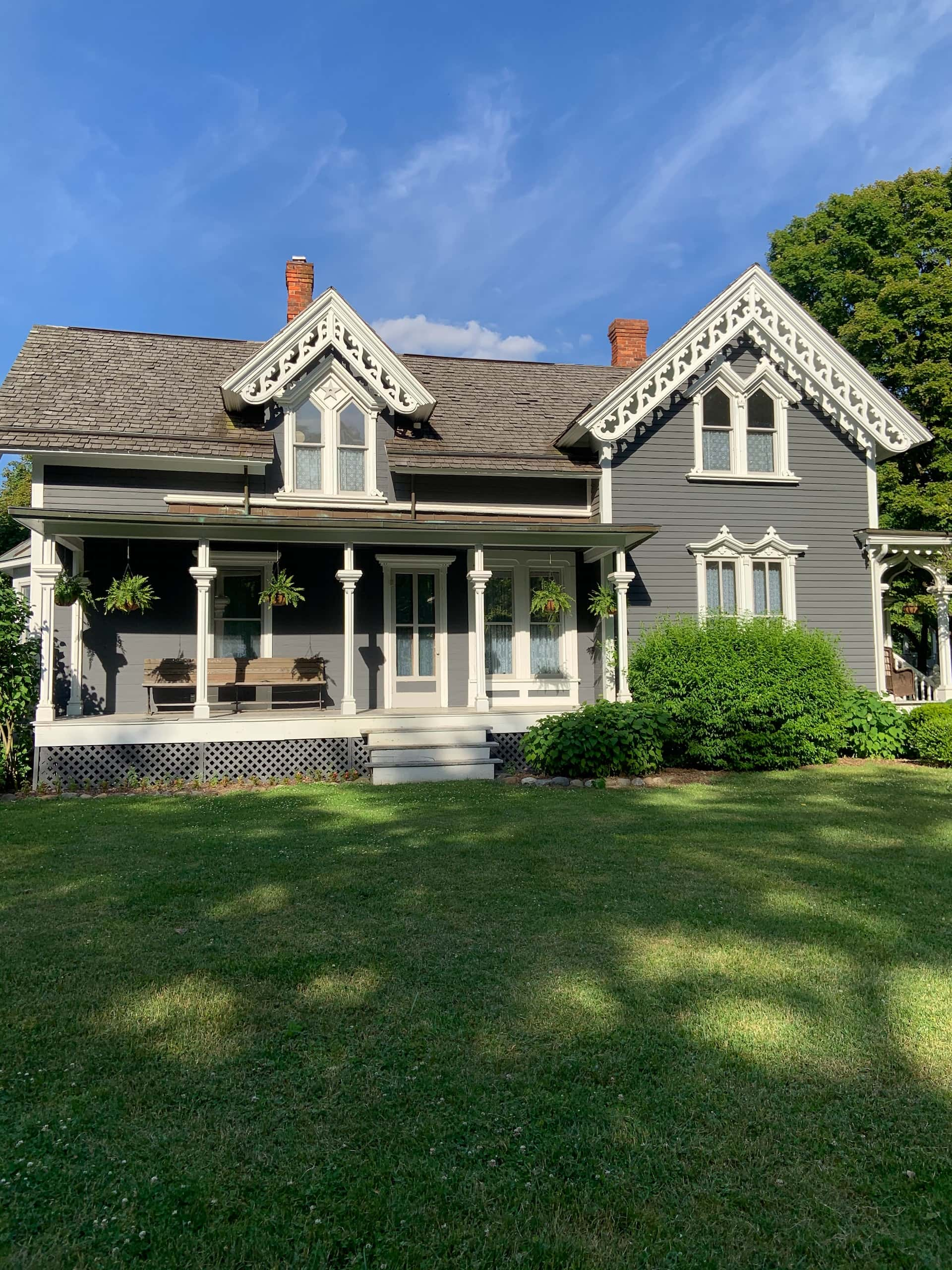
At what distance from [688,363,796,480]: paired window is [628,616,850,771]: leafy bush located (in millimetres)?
3675

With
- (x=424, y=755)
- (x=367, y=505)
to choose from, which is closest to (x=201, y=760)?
(x=424, y=755)

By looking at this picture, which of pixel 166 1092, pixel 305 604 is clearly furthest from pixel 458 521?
pixel 166 1092

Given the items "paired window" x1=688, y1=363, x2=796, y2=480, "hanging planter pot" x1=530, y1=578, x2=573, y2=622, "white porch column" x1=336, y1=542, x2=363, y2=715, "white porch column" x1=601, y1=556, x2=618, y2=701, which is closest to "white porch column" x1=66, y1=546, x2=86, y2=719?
"white porch column" x1=336, y1=542, x2=363, y2=715

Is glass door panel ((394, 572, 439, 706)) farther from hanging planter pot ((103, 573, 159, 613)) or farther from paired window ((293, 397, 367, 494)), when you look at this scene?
hanging planter pot ((103, 573, 159, 613))

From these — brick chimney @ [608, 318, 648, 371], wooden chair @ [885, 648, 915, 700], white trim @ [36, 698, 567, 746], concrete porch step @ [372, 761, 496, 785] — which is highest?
brick chimney @ [608, 318, 648, 371]

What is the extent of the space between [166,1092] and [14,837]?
5880 mm

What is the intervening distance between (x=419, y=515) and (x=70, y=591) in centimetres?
614

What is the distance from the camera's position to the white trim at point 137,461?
42.0 feet

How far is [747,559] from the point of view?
1495cm

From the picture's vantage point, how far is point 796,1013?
373 centimetres

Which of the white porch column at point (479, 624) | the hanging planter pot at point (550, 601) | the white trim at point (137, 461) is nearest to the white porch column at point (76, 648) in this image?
the white trim at point (137, 461)

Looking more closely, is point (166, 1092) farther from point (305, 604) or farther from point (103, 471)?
point (103, 471)

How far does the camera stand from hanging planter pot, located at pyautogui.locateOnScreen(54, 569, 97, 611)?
474 inches

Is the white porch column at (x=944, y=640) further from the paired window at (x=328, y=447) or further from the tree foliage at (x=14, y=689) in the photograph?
the tree foliage at (x=14, y=689)
